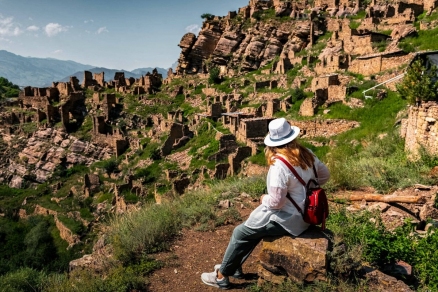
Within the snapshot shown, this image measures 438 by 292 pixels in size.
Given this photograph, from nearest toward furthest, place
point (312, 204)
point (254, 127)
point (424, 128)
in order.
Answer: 1. point (312, 204)
2. point (424, 128)
3. point (254, 127)

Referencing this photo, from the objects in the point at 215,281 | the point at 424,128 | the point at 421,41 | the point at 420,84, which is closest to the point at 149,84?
the point at 421,41

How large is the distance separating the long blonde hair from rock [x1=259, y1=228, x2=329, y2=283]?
0.89 meters

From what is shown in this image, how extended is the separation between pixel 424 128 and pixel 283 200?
6.76 m

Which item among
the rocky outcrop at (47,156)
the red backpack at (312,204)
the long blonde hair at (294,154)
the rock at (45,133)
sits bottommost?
the rocky outcrop at (47,156)

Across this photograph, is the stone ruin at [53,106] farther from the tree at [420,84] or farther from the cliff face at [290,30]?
the tree at [420,84]

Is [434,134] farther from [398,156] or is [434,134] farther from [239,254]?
[239,254]

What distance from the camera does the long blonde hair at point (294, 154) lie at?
3821 mm

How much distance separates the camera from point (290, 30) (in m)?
38.4

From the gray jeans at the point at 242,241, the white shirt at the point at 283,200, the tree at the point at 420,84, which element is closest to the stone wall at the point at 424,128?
the tree at the point at 420,84

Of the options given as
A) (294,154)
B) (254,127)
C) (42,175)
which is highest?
(294,154)

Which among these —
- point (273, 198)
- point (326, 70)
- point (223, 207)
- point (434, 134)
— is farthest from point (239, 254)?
point (326, 70)

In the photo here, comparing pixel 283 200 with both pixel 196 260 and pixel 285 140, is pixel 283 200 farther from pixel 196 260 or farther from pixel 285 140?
pixel 196 260

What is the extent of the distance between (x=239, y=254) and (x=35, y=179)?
39.5 metres

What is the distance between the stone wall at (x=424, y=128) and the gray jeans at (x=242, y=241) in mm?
6143
